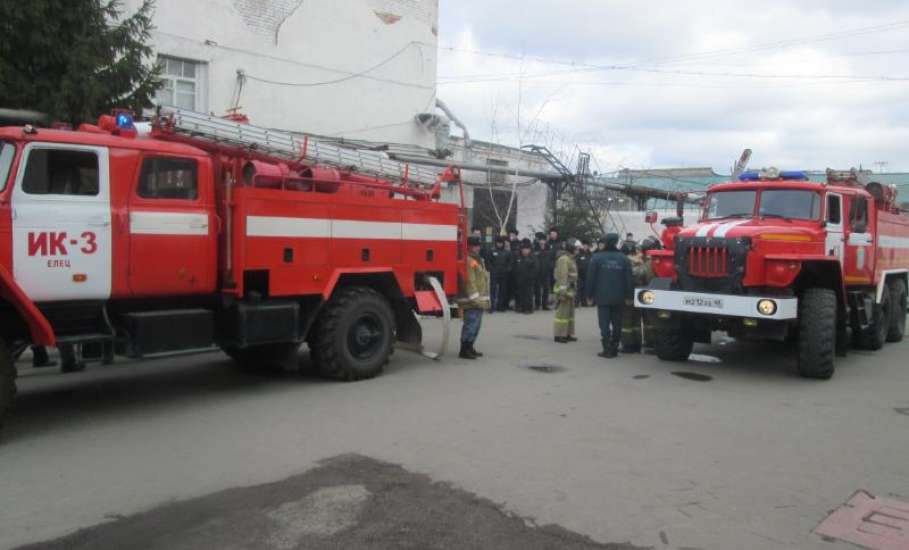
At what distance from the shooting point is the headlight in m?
7.95

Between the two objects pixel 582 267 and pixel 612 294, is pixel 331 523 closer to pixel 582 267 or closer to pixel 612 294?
pixel 612 294

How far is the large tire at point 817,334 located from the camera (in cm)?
827

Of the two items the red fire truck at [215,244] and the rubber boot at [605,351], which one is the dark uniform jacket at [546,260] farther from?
the red fire truck at [215,244]

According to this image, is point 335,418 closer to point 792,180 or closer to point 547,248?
point 792,180

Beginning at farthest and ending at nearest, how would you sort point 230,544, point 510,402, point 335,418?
point 510,402, point 335,418, point 230,544

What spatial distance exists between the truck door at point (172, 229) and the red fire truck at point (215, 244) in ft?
0.04

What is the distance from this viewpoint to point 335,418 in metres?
6.54

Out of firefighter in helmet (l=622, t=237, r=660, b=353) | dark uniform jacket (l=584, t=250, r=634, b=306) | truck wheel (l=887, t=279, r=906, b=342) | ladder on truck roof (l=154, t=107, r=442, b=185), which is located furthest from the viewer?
truck wheel (l=887, t=279, r=906, b=342)

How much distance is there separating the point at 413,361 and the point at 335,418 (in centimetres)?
314

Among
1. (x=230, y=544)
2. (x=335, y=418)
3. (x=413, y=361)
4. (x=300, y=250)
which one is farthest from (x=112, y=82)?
(x=230, y=544)

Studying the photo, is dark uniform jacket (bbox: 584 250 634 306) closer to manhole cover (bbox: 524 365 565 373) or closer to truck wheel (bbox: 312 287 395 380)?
manhole cover (bbox: 524 365 565 373)

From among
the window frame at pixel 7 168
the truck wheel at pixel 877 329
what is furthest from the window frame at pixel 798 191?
the window frame at pixel 7 168

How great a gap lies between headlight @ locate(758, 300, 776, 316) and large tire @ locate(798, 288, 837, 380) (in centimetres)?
69

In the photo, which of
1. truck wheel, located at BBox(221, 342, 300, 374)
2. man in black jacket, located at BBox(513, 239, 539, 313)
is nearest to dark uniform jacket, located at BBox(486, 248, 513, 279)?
man in black jacket, located at BBox(513, 239, 539, 313)
